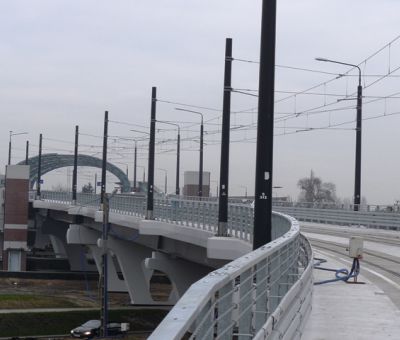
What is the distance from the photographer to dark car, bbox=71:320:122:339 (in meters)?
45.8

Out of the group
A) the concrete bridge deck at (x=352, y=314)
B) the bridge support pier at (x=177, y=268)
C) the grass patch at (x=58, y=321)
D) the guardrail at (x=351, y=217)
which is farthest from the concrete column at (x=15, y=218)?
the concrete bridge deck at (x=352, y=314)

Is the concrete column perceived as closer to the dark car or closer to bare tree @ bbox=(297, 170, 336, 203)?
the dark car

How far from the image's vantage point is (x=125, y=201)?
179 ft

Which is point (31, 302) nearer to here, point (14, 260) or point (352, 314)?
point (14, 260)

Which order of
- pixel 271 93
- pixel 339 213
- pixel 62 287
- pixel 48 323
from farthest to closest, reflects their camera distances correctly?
pixel 62 287 < pixel 339 213 < pixel 48 323 < pixel 271 93

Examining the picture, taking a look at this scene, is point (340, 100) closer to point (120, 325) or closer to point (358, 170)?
point (358, 170)

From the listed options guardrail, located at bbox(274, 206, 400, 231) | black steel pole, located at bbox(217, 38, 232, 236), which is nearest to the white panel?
guardrail, located at bbox(274, 206, 400, 231)

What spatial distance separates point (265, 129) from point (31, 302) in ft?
158

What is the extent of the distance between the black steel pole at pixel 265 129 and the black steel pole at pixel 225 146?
11769mm

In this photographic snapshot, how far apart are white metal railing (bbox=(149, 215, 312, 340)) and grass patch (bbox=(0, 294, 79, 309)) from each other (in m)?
47.5

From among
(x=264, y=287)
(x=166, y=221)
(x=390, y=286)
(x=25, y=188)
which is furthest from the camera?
(x=25, y=188)

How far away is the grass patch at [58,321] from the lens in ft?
168

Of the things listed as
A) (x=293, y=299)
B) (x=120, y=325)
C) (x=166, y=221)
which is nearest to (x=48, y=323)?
(x=120, y=325)

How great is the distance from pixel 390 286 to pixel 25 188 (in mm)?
78342
